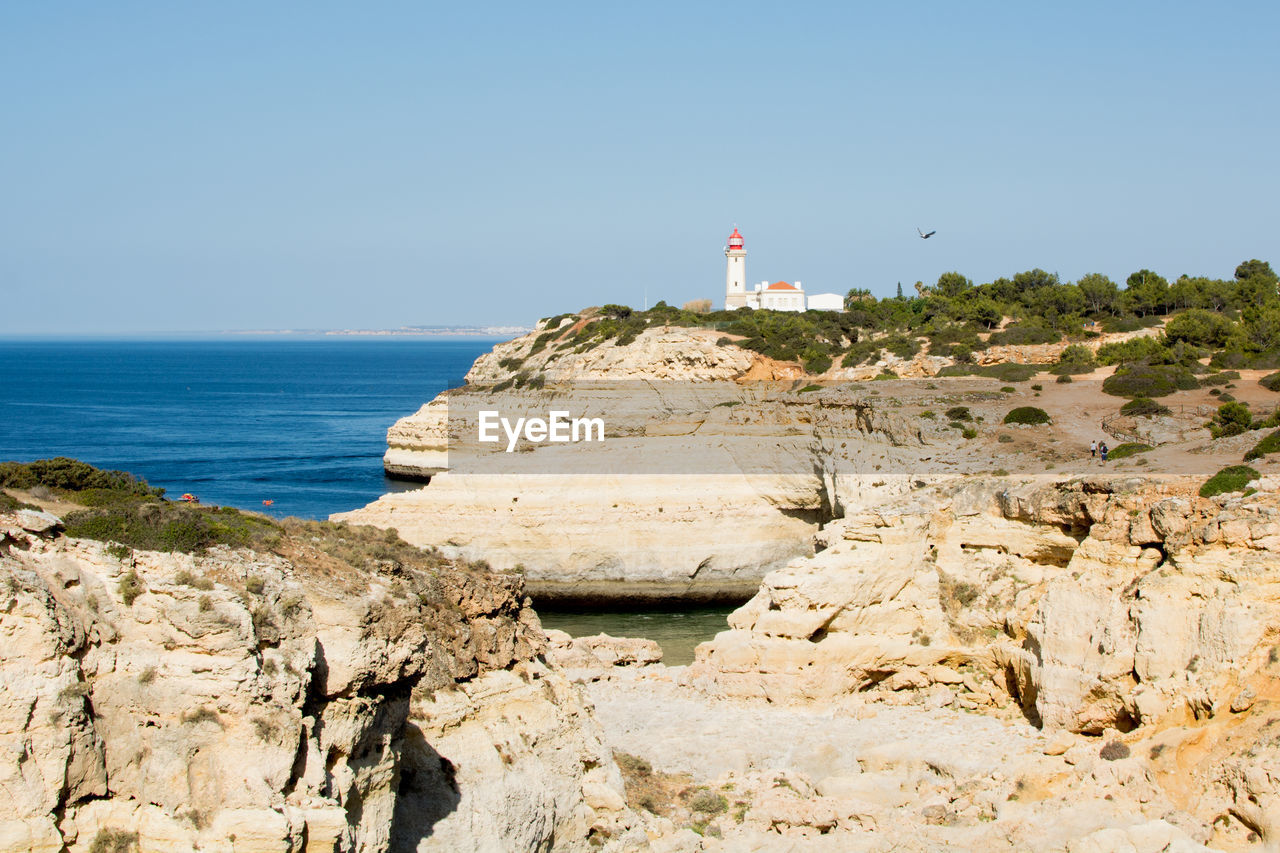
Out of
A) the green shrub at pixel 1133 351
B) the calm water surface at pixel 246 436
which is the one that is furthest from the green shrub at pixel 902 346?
the calm water surface at pixel 246 436

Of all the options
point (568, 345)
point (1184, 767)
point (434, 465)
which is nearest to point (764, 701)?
point (1184, 767)

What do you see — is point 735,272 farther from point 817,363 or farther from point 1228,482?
point 1228,482

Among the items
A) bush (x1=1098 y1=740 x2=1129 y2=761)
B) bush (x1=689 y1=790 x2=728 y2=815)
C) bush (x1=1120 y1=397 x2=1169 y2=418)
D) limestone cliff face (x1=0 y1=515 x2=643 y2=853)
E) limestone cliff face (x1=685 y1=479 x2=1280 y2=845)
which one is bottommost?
bush (x1=689 y1=790 x2=728 y2=815)

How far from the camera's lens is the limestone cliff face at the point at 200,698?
7520mm

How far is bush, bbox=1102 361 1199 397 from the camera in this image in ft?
115

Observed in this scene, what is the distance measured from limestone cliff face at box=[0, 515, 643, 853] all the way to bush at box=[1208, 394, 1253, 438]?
2245 cm

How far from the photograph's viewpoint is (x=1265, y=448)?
21078 millimetres

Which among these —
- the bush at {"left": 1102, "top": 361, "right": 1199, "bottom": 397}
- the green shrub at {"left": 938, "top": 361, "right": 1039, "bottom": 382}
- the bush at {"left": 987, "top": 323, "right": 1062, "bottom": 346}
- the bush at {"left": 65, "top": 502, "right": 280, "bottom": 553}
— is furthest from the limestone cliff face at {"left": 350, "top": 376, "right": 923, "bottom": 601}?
the bush at {"left": 65, "top": 502, "right": 280, "bottom": 553}

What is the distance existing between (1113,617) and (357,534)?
35.3ft

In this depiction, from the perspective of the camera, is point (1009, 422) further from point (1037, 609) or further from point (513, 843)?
point (513, 843)

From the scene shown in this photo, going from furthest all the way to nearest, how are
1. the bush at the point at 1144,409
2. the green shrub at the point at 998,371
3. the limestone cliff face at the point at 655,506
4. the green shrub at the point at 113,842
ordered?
the green shrub at the point at 998,371 < the bush at the point at 1144,409 < the limestone cliff face at the point at 655,506 < the green shrub at the point at 113,842

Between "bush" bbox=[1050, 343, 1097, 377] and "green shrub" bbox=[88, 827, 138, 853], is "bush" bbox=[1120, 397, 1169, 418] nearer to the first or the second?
"bush" bbox=[1050, 343, 1097, 377]

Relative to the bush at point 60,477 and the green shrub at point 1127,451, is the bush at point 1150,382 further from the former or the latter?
the bush at point 60,477

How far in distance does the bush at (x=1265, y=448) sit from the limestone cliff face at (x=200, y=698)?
1709cm
